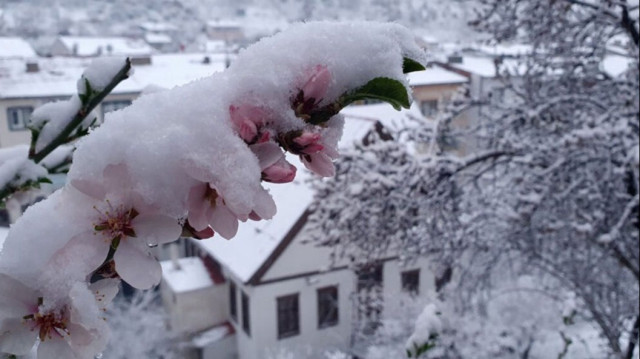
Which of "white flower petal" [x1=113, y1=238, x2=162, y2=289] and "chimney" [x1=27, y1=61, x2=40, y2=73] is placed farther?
"chimney" [x1=27, y1=61, x2=40, y2=73]

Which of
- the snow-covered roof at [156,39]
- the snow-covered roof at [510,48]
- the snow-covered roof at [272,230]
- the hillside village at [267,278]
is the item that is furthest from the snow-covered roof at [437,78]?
the snow-covered roof at [156,39]

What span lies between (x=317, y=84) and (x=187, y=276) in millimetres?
11938

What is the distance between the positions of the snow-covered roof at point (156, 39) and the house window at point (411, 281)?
45082 millimetres

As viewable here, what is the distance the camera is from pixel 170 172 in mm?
563

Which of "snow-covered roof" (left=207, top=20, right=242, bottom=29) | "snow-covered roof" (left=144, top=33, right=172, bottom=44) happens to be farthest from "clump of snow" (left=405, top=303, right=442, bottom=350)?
"snow-covered roof" (left=207, top=20, right=242, bottom=29)

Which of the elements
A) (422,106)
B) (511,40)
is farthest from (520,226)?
(422,106)

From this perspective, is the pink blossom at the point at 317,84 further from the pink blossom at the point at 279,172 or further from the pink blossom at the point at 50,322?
the pink blossom at the point at 50,322

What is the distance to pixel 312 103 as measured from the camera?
23.5 inches

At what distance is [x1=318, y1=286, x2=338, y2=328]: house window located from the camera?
11.1m

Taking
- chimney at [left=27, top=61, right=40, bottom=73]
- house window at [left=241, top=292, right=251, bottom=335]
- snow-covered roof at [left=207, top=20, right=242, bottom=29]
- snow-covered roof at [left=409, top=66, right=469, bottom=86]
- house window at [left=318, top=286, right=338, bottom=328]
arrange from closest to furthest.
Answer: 1. house window at [left=241, top=292, right=251, bottom=335]
2. house window at [left=318, top=286, right=338, bottom=328]
3. chimney at [left=27, top=61, right=40, bottom=73]
4. snow-covered roof at [left=409, top=66, right=469, bottom=86]
5. snow-covered roof at [left=207, top=20, right=242, bottom=29]

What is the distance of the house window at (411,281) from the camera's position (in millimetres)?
11680

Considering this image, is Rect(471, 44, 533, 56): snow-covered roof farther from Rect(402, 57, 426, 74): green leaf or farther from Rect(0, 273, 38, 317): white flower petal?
Rect(0, 273, 38, 317): white flower petal

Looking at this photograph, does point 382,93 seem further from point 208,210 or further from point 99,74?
point 99,74

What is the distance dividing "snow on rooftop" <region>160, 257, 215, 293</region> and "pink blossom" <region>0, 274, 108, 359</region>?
11358 mm
